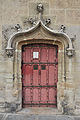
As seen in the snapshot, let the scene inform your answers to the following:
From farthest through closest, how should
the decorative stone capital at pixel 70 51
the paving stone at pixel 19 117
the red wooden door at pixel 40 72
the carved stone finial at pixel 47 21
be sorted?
the red wooden door at pixel 40 72, the carved stone finial at pixel 47 21, the decorative stone capital at pixel 70 51, the paving stone at pixel 19 117

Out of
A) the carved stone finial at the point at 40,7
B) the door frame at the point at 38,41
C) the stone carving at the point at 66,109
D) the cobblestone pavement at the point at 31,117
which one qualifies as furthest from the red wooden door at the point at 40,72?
the carved stone finial at the point at 40,7

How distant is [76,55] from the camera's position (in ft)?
12.1

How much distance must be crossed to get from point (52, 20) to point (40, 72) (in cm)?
175

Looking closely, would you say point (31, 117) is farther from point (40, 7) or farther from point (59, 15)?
point (40, 7)

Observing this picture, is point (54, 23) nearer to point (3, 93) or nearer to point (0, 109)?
point (3, 93)

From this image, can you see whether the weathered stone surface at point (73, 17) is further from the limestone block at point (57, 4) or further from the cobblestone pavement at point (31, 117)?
the cobblestone pavement at point (31, 117)

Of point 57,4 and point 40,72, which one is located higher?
point 57,4

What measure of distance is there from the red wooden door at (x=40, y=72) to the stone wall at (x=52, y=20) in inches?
17.2

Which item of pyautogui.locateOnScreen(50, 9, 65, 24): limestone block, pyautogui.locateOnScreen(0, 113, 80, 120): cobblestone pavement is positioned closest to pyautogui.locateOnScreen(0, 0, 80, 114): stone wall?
pyautogui.locateOnScreen(50, 9, 65, 24): limestone block

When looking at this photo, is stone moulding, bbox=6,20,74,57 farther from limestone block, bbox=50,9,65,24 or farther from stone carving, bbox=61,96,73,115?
stone carving, bbox=61,96,73,115

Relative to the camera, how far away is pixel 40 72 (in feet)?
12.8

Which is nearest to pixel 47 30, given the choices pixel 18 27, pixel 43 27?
pixel 43 27

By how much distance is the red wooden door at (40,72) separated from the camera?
12.8 feet

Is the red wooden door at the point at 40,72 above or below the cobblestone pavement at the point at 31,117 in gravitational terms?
above
